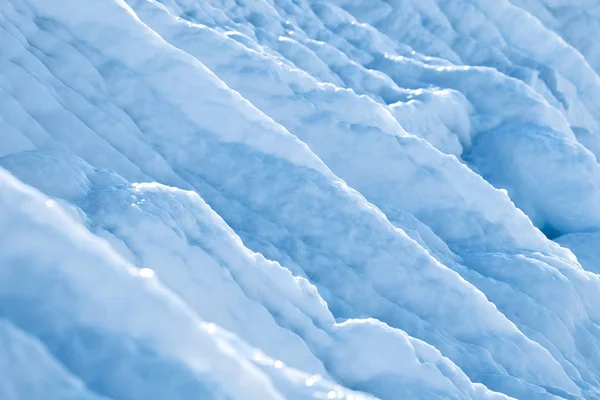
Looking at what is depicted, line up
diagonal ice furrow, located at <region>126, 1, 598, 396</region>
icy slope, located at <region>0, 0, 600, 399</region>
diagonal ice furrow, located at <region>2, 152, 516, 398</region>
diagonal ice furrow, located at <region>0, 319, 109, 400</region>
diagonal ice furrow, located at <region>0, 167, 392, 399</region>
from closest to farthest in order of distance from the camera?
diagonal ice furrow, located at <region>0, 319, 109, 400</region>, diagonal ice furrow, located at <region>0, 167, 392, 399</region>, icy slope, located at <region>0, 0, 600, 399</region>, diagonal ice furrow, located at <region>2, 152, 516, 398</region>, diagonal ice furrow, located at <region>126, 1, 598, 396</region>

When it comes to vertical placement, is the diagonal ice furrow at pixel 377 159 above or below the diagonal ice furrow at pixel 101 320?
below

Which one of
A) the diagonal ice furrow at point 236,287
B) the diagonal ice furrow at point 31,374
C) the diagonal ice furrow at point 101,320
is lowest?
the diagonal ice furrow at point 236,287

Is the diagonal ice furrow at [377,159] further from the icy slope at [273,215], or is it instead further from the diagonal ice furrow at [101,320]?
the diagonal ice furrow at [101,320]

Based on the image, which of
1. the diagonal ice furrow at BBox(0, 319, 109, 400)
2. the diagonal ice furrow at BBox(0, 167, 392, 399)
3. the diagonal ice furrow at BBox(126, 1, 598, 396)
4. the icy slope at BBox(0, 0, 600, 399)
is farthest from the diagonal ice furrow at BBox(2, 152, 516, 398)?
the diagonal ice furrow at BBox(126, 1, 598, 396)

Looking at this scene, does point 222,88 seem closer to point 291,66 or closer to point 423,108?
point 291,66

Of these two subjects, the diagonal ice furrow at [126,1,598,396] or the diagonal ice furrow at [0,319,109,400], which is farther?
the diagonal ice furrow at [126,1,598,396]

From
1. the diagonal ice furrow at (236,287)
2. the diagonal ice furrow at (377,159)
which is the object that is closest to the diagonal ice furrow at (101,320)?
the diagonal ice furrow at (236,287)

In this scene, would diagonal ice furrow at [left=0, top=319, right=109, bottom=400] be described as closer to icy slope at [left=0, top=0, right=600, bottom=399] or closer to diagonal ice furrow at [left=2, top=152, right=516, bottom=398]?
icy slope at [left=0, top=0, right=600, bottom=399]

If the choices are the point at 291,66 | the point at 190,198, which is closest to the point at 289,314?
the point at 190,198

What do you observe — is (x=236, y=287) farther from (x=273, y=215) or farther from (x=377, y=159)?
(x=377, y=159)
